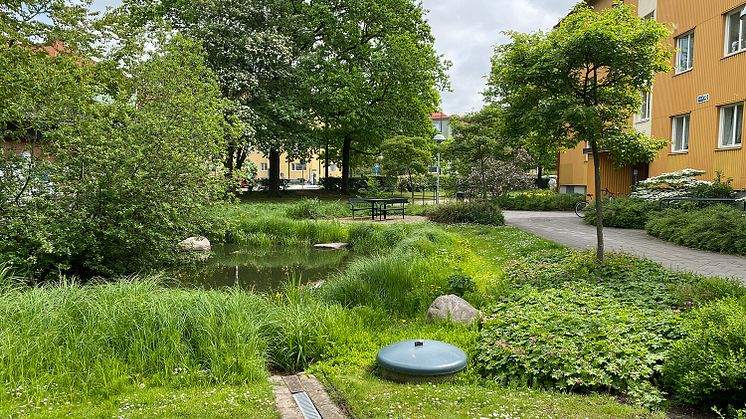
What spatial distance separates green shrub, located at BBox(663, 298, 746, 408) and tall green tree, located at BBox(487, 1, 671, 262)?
3.27m

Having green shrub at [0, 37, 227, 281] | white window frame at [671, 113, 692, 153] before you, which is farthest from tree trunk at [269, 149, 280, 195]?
green shrub at [0, 37, 227, 281]

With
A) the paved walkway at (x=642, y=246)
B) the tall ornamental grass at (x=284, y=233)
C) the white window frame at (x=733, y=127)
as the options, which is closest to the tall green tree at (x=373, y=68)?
the tall ornamental grass at (x=284, y=233)

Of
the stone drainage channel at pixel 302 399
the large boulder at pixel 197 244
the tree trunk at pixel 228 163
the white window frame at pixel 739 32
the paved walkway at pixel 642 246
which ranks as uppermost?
the white window frame at pixel 739 32

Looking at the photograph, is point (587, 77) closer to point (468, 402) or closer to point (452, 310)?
point (452, 310)

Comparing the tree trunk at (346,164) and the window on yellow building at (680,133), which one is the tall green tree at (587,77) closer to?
the window on yellow building at (680,133)

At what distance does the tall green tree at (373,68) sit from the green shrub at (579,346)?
20.8 meters

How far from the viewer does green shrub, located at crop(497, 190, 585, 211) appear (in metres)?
21.6

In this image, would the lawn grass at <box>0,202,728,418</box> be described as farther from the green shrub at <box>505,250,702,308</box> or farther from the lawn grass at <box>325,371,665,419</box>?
the green shrub at <box>505,250,702,308</box>

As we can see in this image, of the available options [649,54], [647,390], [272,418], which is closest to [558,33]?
[649,54]

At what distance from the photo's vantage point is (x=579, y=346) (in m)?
4.13

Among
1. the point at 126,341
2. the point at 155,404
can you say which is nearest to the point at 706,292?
the point at 155,404

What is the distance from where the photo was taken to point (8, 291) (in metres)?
5.51

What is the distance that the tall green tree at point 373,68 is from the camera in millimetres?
25375

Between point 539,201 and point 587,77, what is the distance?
15.3m
